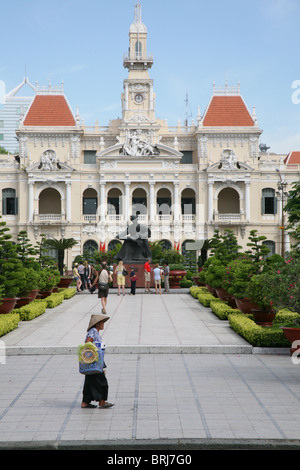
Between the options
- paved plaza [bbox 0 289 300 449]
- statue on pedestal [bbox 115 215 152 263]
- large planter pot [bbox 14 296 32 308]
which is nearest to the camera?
paved plaza [bbox 0 289 300 449]

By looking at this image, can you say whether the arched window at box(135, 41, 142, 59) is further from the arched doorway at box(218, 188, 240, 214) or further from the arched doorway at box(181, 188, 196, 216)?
the arched doorway at box(218, 188, 240, 214)

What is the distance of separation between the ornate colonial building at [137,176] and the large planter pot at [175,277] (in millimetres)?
19862

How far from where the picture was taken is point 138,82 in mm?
57844

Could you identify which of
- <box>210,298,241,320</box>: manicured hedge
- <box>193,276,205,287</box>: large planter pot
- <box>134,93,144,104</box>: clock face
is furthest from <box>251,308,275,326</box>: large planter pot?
<box>134,93,144,104</box>: clock face

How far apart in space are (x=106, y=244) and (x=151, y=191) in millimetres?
6338

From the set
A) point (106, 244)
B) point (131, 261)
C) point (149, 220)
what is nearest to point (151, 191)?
point (149, 220)

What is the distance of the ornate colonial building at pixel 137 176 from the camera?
5625 cm

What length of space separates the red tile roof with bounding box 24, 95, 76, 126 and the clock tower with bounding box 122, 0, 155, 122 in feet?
18.1

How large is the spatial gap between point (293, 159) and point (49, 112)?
24.3 metres

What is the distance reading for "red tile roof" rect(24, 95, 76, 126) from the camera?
189ft

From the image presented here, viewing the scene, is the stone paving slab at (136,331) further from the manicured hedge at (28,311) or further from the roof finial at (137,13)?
the roof finial at (137,13)
